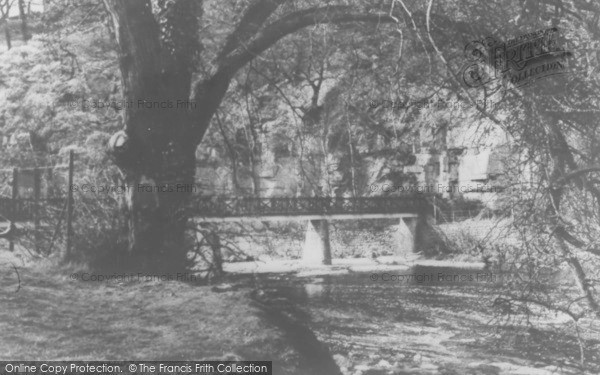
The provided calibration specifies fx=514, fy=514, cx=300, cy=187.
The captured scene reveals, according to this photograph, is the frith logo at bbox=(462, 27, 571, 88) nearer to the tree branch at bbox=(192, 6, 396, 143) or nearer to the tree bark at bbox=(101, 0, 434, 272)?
the tree bark at bbox=(101, 0, 434, 272)

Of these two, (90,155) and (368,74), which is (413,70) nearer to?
(368,74)

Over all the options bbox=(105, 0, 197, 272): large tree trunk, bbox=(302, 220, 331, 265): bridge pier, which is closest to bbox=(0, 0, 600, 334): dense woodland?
bbox=(105, 0, 197, 272): large tree trunk

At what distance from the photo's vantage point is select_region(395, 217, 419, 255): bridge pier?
300cm

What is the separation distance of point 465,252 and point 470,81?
97 cm

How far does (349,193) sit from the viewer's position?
2.98 m

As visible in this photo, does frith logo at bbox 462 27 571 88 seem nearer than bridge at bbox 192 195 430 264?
Yes

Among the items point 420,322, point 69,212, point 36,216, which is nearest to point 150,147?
point 69,212

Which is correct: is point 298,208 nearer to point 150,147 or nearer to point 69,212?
point 150,147

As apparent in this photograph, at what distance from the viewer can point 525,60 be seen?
8.36 feet

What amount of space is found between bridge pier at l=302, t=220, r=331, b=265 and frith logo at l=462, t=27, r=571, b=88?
1115 millimetres

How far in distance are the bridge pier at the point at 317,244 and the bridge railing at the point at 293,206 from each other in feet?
0.28

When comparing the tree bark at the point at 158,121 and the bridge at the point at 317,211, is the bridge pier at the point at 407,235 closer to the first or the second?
the bridge at the point at 317,211

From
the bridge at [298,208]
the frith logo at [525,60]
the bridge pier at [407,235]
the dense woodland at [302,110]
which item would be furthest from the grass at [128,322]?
the frith logo at [525,60]

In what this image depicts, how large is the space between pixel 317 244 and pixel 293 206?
0.32m
